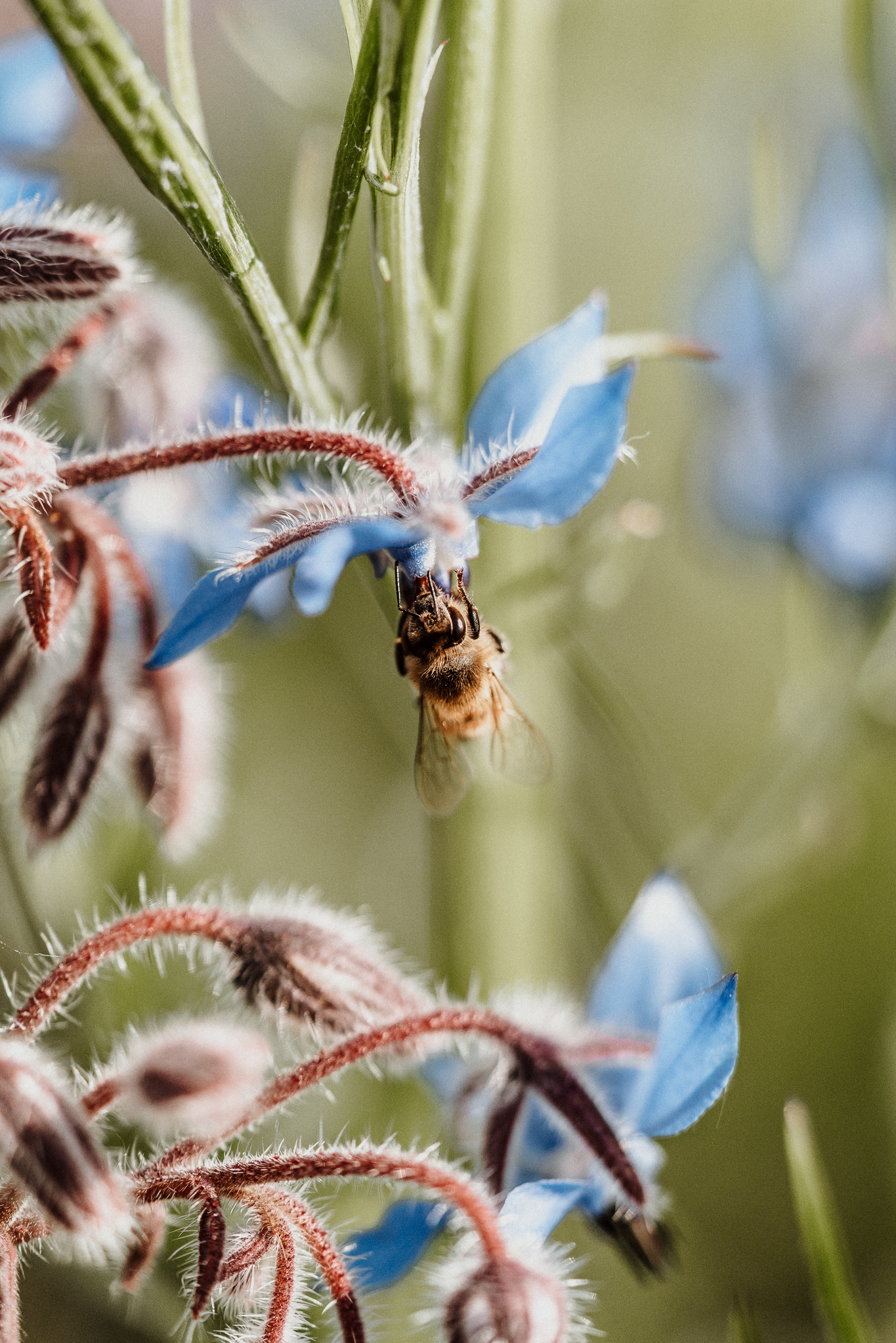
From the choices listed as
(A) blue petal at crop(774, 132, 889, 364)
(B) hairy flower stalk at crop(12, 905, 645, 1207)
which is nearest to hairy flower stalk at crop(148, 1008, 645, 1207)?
(B) hairy flower stalk at crop(12, 905, 645, 1207)

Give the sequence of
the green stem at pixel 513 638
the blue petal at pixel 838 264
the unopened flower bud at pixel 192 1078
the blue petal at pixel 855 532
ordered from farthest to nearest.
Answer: the blue petal at pixel 838 264 → the blue petal at pixel 855 532 → the green stem at pixel 513 638 → the unopened flower bud at pixel 192 1078

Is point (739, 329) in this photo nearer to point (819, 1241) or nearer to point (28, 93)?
point (28, 93)

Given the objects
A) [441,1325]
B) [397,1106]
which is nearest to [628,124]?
[397,1106]

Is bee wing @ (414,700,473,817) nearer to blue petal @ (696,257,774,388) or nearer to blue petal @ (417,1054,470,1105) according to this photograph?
blue petal @ (417,1054,470,1105)

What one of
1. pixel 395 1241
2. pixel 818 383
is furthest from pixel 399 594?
pixel 818 383

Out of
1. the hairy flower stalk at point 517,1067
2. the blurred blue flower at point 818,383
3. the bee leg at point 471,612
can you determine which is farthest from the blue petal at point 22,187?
the blurred blue flower at point 818,383

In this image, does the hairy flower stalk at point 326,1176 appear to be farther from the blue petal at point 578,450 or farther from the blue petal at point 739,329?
the blue petal at point 739,329
